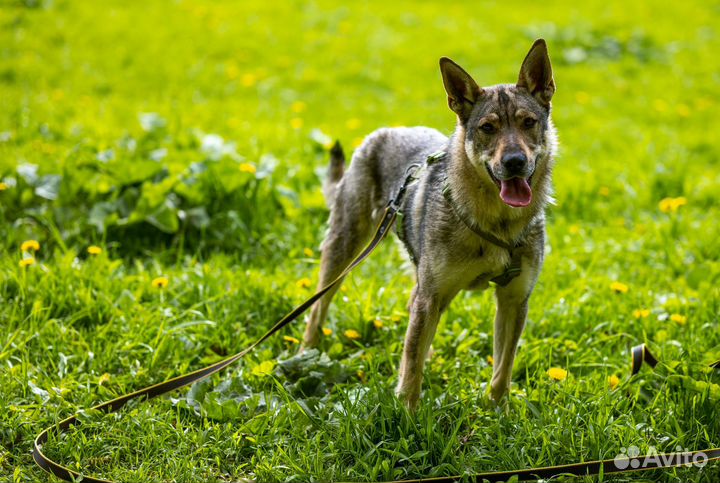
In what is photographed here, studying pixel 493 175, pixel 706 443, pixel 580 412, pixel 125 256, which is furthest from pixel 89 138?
pixel 706 443

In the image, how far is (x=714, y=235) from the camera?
5133 millimetres

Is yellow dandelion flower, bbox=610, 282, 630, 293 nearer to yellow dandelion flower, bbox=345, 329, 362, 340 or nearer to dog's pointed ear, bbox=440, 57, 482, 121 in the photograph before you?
yellow dandelion flower, bbox=345, 329, 362, 340

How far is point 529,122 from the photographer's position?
3.11m

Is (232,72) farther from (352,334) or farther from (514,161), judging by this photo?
(514,161)

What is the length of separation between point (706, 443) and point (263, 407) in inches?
75.9

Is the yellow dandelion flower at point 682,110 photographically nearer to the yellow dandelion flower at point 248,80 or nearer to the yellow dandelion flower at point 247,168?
the yellow dandelion flower at point 248,80

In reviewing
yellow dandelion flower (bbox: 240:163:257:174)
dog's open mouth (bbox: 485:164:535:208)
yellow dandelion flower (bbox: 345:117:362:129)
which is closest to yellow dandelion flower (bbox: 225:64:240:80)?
yellow dandelion flower (bbox: 345:117:362:129)

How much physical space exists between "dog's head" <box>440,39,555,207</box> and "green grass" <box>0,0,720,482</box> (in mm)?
1017

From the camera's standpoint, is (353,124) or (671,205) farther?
(353,124)

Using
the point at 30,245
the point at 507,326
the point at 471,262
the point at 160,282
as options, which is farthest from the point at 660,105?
the point at 30,245

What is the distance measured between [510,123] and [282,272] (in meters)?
2.10

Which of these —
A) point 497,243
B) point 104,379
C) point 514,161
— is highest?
point 514,161

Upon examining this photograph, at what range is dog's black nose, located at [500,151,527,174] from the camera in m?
2.93

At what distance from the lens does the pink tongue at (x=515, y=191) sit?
9.79 ft
